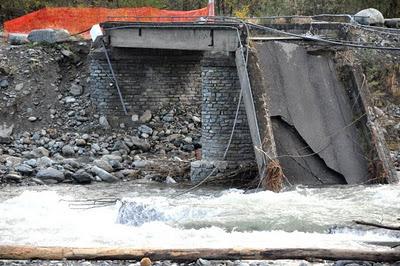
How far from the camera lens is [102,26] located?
2194 cm

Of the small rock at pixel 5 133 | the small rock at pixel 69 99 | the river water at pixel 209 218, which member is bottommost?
the river water at pixel 209 218

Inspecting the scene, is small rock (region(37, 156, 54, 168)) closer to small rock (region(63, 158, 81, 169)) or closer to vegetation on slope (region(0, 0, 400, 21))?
small rock (region(63, 158, 81, 169))

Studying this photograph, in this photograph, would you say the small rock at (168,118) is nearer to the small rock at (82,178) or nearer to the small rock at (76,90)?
the small rock at (76,90)

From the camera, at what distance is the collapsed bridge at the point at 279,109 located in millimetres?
16469

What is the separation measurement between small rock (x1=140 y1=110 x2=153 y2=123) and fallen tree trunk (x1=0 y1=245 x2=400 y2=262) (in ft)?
43.4

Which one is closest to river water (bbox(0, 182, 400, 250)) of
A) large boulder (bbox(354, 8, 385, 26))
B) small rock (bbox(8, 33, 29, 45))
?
small rock (bbox(8, 33, 29, 45))

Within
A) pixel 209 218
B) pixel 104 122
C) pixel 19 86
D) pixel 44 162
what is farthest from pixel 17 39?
pixel 209 218

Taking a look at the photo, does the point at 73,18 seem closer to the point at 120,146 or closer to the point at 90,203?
the point at 120,146

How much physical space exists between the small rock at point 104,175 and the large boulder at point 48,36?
7.48 m

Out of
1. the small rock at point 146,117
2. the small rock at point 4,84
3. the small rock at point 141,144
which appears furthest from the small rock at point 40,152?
the small rock at point 4,84

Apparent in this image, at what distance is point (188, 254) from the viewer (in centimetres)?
970

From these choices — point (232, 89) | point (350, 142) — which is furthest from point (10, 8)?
point (350, 142)

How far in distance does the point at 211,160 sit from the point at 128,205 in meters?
4.25

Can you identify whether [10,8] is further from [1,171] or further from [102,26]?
[1,171]
